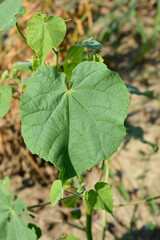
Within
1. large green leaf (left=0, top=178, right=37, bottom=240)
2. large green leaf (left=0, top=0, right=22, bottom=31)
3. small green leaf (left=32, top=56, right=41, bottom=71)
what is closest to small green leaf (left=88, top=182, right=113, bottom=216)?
large green leaf (left=0, top=178, right=37, bottom=240)

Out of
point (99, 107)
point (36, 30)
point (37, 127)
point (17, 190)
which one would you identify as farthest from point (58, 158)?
point (17, 190)

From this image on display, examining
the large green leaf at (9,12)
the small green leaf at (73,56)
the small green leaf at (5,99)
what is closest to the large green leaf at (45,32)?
the large green leaf at (9,12)

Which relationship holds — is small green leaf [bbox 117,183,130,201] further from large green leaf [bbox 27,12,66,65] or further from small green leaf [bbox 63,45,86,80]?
large green leaf [bbox 27,12,66,65]

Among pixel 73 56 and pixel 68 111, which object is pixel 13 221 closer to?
pixel 68 111

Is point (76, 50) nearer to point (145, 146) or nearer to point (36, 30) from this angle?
point (36, 30)

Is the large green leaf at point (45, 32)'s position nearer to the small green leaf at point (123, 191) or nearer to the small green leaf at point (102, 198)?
the small green leaf at point (102, 198)

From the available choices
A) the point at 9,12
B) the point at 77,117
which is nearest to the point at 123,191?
the point at 77,117
